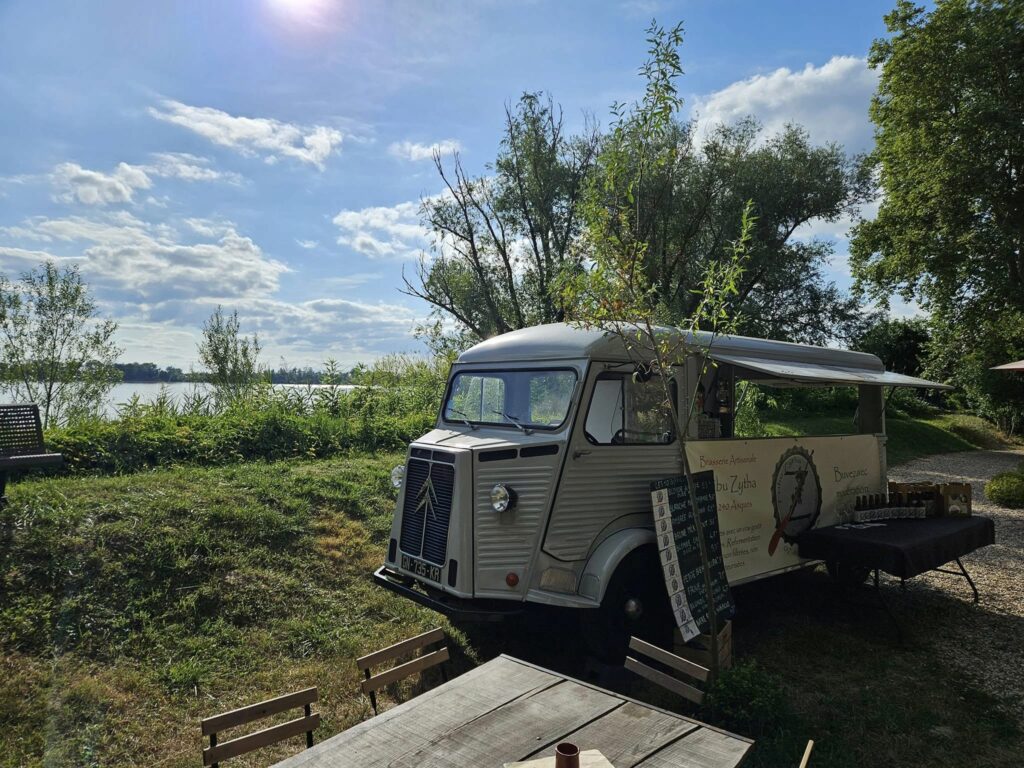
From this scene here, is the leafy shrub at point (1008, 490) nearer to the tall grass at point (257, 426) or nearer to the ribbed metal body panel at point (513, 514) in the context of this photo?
the tall grass at point (257, 426)

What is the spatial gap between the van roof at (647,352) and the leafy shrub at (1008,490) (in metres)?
7.31

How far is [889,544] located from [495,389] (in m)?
3.51

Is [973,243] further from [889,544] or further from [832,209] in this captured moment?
[889,544]

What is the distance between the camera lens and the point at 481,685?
3020mm

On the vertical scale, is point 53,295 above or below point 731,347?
above

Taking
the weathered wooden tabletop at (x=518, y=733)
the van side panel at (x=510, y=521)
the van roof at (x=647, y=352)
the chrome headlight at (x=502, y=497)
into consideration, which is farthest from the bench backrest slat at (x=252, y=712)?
the van roof at (x=647, y=352)

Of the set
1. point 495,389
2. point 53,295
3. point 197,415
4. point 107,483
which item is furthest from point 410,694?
point 53,295

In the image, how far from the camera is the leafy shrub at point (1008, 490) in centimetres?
1208

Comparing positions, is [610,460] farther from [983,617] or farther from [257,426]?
[257,426]

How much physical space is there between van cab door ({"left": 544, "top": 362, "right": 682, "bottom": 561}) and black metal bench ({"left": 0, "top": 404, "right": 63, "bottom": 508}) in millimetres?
5190

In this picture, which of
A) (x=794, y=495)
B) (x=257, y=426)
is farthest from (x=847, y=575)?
(x=257, y=426)

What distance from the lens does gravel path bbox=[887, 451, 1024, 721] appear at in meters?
5.18

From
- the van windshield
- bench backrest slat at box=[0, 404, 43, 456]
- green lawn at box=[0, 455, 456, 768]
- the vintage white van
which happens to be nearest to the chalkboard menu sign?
the vintage white van

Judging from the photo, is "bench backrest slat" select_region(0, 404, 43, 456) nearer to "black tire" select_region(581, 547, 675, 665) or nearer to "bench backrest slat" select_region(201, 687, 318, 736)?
"bench backrest slat" select_region(201, 687, 318, 736)
